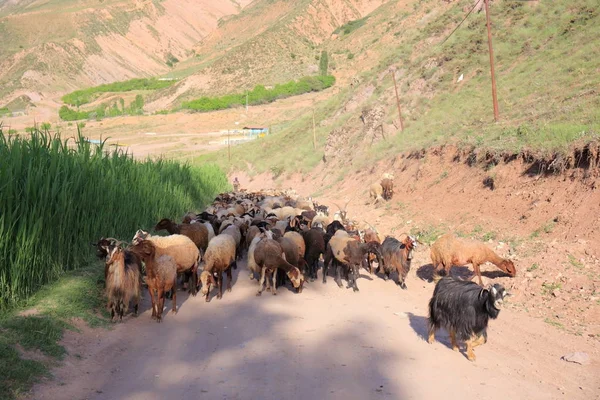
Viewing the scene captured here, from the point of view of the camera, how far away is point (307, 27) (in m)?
130

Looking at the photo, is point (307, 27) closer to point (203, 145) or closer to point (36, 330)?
point (203, 145)

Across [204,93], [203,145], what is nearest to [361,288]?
[203,145]

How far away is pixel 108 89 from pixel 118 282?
13893cm

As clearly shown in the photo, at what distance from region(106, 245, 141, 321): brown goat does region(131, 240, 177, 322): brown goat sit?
27 cm

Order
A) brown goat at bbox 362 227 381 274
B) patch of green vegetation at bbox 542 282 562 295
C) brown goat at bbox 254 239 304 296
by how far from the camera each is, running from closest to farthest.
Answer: brown goat at bbox 254 239 304 296 → patch of green vegetation at bbox 542 282 562 295 → brown goat at bbox 362 227 381 274

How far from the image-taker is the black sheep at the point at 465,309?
6766 millimetres

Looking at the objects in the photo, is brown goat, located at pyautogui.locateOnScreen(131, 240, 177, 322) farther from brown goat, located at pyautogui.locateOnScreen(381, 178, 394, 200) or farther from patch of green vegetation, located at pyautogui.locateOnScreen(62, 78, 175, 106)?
patch of green vegetation, located at pyautogui.locateOnScreen(62, 78, 175, 106)

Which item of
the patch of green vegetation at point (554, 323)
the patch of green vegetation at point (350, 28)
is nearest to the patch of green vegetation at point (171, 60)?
the patch of green vegetation at point (350, 28)

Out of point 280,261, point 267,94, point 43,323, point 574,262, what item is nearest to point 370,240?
point 280,261

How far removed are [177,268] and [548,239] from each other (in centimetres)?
802

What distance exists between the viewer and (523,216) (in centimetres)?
1372

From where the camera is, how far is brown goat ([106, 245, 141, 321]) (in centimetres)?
809

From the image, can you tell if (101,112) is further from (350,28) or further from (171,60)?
(171,60)

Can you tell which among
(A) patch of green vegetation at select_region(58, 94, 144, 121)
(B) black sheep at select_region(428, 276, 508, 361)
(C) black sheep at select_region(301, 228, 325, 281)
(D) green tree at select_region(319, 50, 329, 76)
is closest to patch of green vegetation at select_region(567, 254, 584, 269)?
(B) black sheep at select_region(428, 276, 508, 361)
